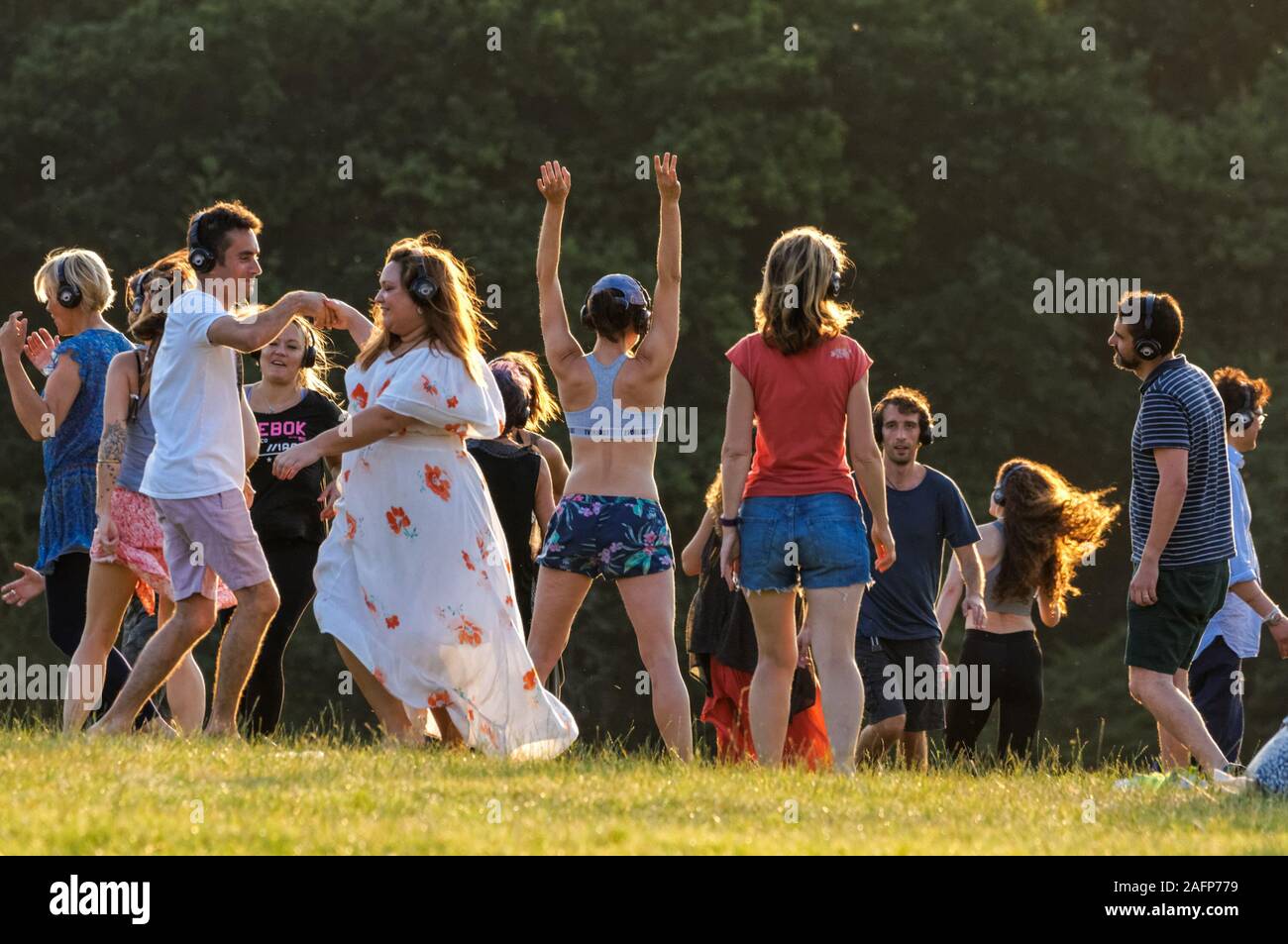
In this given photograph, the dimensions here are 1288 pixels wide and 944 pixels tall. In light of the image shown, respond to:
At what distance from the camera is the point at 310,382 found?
9.31m

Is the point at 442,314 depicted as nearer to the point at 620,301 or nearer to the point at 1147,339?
the point at 620,301

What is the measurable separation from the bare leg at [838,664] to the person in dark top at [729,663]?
181 centimetres

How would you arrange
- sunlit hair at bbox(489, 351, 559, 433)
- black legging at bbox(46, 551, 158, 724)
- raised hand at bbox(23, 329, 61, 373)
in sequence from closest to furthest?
black legging at bbox(46, 551, 158, 724)
raised hand at bbox(23, 329, 61, 373)
sunlit hair at bbox(489, 351, 559, 433)

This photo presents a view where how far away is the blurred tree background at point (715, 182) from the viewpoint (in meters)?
21.5

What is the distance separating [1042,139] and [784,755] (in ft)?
53.3

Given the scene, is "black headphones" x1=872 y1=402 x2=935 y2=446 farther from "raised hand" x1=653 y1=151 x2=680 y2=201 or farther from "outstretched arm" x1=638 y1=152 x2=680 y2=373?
"raised hand" x1=653 y1=151 x2=680 y2=201

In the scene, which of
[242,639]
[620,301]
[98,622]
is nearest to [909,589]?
[620,301]

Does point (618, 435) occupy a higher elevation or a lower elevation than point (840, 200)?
lower

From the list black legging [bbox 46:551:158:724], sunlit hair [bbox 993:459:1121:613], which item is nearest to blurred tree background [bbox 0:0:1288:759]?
sunlit hair [bbox 993:459:1121:613]

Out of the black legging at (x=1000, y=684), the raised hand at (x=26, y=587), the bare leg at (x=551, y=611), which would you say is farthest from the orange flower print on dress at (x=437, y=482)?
the black legging at (x=1000, y=684)

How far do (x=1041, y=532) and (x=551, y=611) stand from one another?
288cm

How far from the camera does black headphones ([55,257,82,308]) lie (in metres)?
8.20
